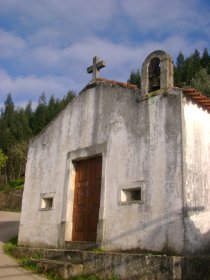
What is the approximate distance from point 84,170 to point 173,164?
331 cm

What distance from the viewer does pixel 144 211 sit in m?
7.89

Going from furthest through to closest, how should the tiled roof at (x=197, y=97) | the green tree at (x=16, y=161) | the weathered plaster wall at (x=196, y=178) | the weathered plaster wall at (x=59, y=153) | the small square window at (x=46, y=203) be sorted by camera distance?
the green tree at (x=16, y=161) → the small square window at (x=46, y=203) → the weathered plaster wall at (x=59, y=153) → the tiled roof at (x=197, y=97) → the weathered plaster wall at (x=196, y=178)

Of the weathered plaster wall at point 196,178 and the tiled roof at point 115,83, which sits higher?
the tiled roof at point 115,83

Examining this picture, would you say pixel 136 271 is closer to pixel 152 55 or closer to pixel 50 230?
pixel 50 230

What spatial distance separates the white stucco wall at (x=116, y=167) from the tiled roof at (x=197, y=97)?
245 millimetres

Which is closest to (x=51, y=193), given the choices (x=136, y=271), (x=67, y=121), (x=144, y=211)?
(x=67, y=121)

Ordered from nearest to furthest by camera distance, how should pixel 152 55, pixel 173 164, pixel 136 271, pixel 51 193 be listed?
1. pixel 136 271
2. pixel 173 164
3. pixel 152 55
4. pixel 51 193

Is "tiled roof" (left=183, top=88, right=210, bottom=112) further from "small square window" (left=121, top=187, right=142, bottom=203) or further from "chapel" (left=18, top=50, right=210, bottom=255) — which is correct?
"small square window" (left=121, top=187, right=142, bottom=203)

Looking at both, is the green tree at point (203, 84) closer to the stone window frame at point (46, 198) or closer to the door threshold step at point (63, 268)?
the stone window frame at point (46, 198)

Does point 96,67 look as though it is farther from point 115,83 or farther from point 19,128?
point 19,128

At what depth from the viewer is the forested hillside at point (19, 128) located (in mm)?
49566

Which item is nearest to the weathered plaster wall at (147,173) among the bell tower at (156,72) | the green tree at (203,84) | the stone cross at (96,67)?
the bell tower at (156,72)

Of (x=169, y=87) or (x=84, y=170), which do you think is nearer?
(x=169, y=87)

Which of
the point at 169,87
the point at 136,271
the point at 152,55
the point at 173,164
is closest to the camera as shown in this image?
the point at 136,271
